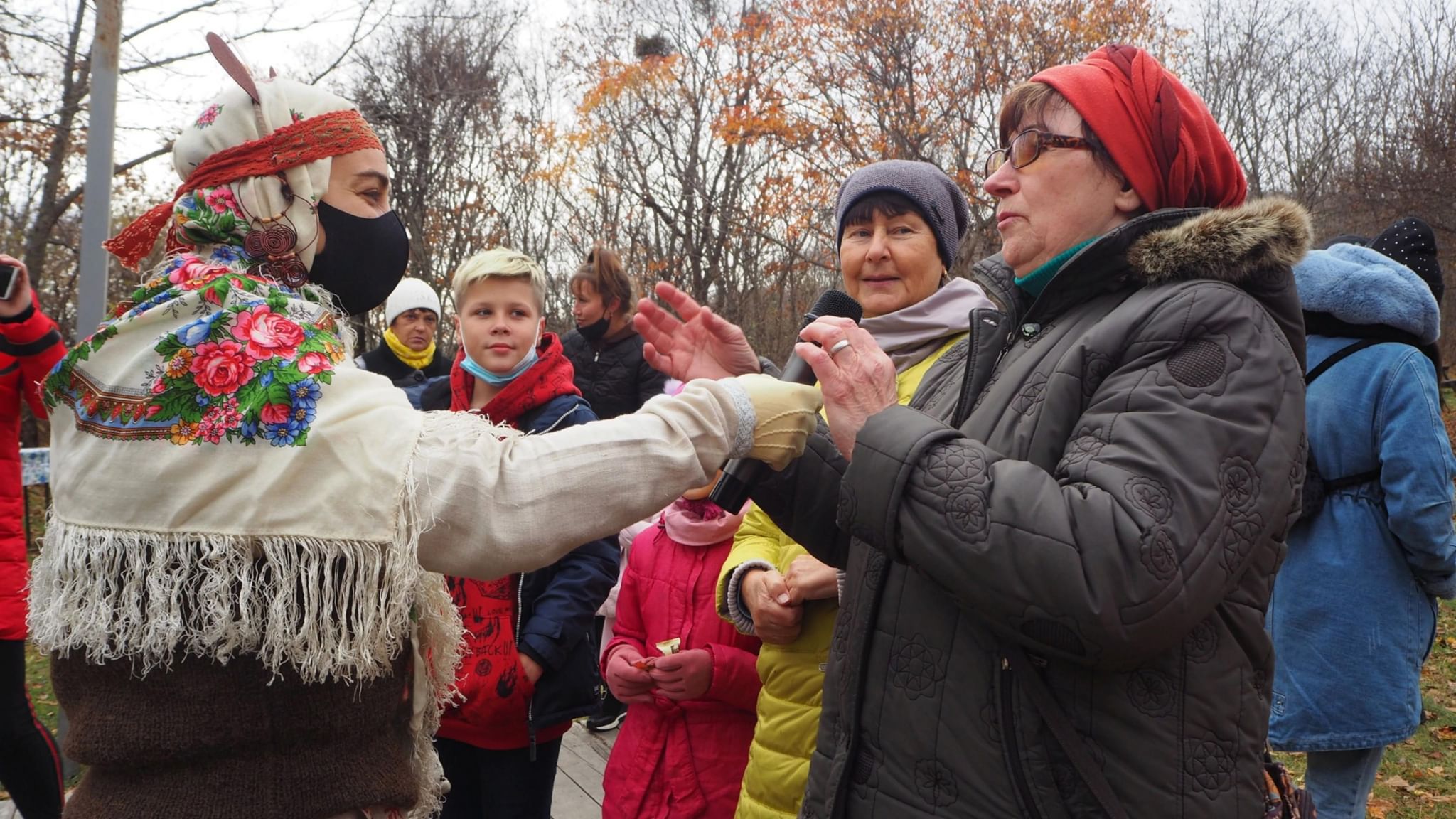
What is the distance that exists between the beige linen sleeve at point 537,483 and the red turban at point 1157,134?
843 mm

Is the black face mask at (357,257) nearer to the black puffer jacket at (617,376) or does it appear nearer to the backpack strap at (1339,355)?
the backpack strap at (1339,355)

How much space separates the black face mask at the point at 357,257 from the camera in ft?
6.15

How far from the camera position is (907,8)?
13.6 m

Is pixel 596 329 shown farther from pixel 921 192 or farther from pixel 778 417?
pixel 778 417

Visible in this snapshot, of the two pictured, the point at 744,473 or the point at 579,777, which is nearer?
the point at 744,473

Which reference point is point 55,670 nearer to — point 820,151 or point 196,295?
point 196,295

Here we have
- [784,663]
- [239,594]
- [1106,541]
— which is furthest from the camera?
[784,663]

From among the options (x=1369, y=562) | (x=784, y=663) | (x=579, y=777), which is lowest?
(x=579, y=777)

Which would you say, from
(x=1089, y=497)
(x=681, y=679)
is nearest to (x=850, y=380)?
(x=1089, y=497)

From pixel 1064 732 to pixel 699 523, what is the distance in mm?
1579

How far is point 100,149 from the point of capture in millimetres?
3930

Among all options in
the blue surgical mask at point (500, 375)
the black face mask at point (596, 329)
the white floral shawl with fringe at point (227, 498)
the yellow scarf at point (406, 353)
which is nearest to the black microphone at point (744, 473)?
the white floral shawl with fringe at point (227, 498)

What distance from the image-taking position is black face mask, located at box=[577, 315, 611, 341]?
5387 mm

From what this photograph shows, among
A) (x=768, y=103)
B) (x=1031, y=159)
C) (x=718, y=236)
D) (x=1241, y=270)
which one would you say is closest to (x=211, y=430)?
(x=1031, y=159)
